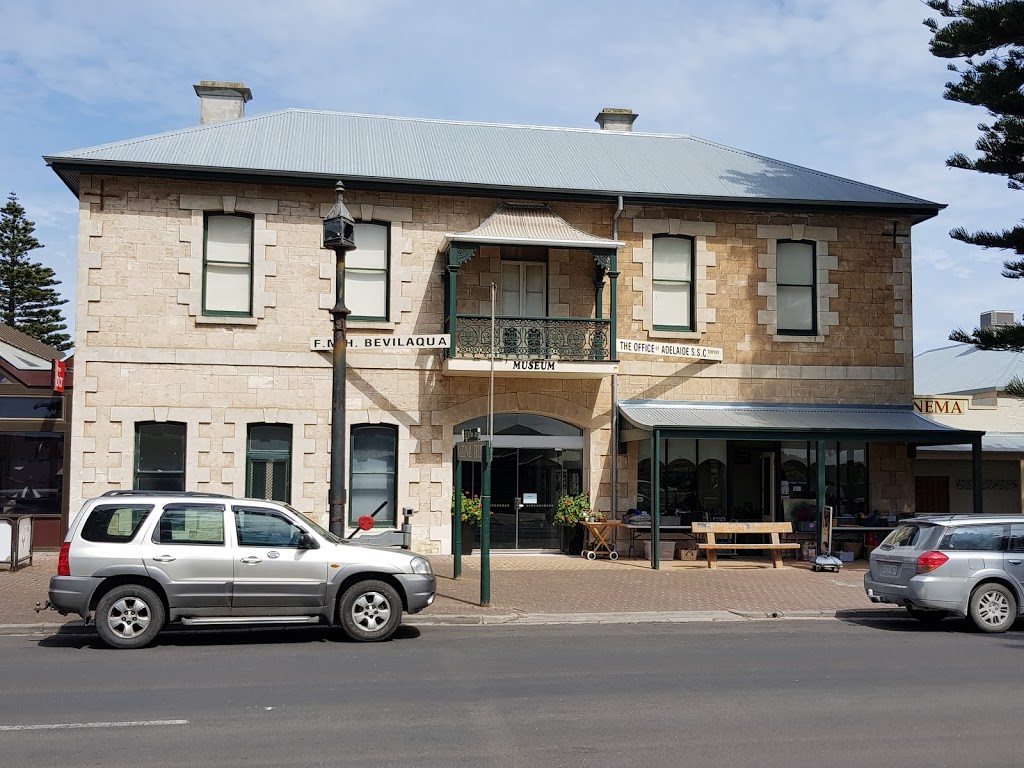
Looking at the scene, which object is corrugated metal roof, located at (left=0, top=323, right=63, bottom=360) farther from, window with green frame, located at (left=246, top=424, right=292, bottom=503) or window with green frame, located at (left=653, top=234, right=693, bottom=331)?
window with green frame, located at (left=653, top=234, right=693, bottom=331)

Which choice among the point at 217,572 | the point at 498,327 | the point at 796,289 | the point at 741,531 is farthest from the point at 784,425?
the point at 217,572

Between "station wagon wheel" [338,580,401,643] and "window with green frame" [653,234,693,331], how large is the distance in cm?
1154

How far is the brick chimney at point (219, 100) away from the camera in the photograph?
24.1 meters

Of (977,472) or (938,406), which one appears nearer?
(977,472)

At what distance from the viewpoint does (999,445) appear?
85.0 ft

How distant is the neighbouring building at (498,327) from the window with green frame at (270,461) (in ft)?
0.19

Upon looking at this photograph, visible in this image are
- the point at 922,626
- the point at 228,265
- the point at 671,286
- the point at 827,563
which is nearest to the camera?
the point at 922,626

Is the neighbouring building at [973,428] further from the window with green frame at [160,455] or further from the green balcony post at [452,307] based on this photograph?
the window with green frame at [160,455]

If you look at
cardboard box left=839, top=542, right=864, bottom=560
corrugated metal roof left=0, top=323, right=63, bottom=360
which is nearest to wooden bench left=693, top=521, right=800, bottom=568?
cardboard box left=839, top=542, right=864, bottom=560

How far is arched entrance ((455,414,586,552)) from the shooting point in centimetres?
2192

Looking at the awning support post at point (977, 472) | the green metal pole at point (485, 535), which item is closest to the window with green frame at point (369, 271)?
the green metal pole at point (485, 535)

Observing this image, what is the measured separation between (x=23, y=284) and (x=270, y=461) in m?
→ 32.4

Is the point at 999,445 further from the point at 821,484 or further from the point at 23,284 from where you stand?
the point at 23,284

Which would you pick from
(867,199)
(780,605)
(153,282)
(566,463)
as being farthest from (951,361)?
(153,282)
